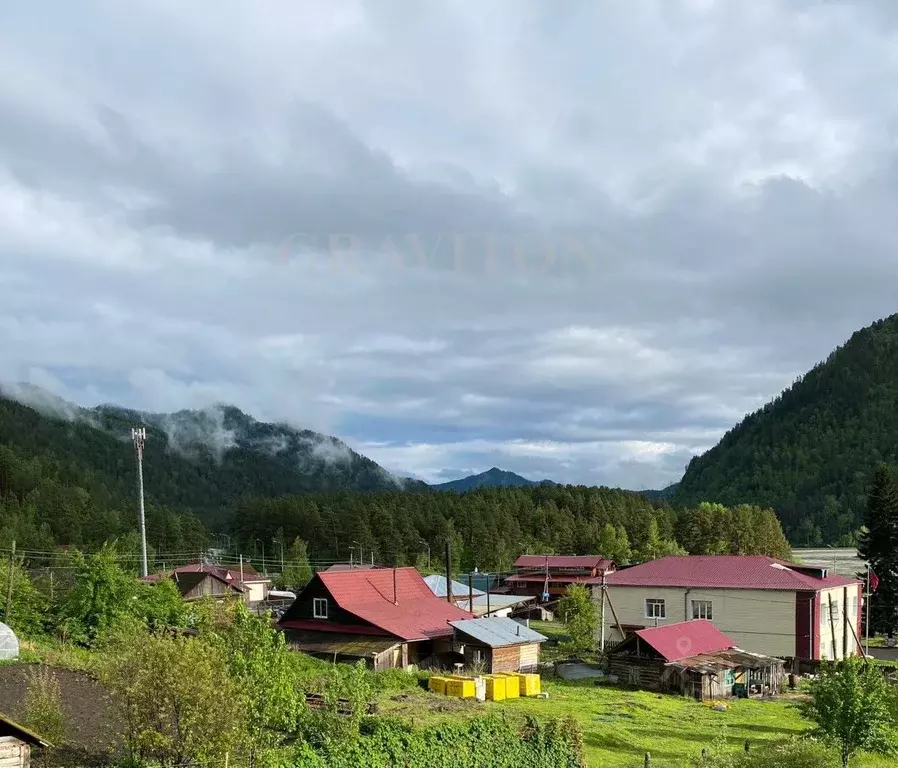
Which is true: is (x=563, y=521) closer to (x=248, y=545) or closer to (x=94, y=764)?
(x=248, y=545)

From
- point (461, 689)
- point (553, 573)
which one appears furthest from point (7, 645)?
point (553, 573)

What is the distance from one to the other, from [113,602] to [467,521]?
282ft

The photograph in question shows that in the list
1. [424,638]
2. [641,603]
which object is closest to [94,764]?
[424,638]

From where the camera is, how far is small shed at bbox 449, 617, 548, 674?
46.7 meters

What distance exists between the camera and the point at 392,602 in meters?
53.2

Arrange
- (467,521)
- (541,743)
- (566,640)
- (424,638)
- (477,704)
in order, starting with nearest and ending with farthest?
1. (541,743)
2. (477,704)
3. (424,638)
4. (566,640)
5. (467,521)

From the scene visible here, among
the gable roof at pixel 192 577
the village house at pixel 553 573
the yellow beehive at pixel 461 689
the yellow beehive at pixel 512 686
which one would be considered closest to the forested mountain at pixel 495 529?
the village house at pixel 553 573

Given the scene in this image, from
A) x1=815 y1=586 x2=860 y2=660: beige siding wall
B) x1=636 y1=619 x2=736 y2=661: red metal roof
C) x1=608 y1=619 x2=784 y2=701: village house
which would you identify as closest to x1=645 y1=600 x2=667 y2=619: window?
x1=636 y1=619 x2=736 y2=661: red metal roof

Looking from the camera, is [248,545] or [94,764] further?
[248,545]

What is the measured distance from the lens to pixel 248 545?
135625 mm

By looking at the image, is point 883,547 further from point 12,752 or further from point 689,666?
point 12,752

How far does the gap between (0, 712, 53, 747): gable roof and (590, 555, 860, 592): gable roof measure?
4627 centimetres

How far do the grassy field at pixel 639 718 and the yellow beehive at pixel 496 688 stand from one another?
24.7 inches

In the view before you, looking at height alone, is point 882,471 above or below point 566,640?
above
